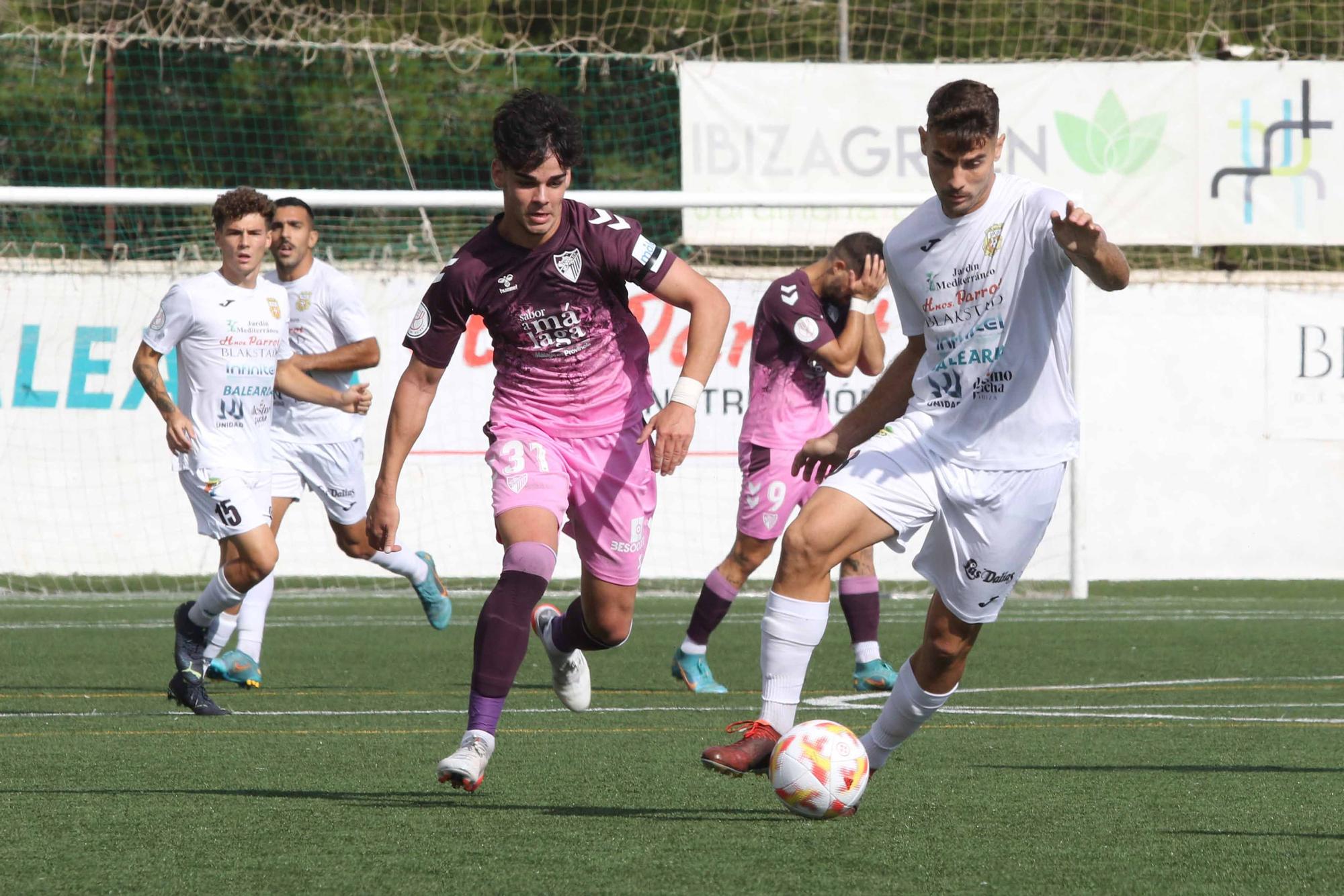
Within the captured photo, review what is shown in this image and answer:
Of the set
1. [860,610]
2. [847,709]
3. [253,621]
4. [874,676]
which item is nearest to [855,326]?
[860,610]

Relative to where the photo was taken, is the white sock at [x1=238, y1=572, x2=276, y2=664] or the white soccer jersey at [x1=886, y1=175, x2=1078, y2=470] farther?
the white sock at [x1=238, y1=572, x2=276, y2=664]

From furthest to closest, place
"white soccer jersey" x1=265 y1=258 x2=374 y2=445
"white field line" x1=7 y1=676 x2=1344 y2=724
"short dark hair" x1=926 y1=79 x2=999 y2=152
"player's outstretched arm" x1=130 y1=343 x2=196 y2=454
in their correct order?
"white soccer jersey" x1=265 y1=258 x2=374 y2=445, "player's outstretched arm" x1=130 y1=343 x2=196 y2=454, "white field line" x1=7 y1=676 x2=1344 y2=724, "short dark hair" x1=926 y1=79 x2=999 y2=152

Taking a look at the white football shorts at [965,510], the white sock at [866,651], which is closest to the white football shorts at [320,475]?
the white sock at [866,651]

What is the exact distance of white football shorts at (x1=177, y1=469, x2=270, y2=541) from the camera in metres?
8.21

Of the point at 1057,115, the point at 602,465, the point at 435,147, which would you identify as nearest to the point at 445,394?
the point at 435,147

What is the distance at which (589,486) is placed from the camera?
235 inches

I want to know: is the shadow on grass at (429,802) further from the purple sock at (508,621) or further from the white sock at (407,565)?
the white sock at (407,565)

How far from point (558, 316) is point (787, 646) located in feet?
4.27

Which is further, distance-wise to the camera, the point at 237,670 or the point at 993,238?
the point at 237,670

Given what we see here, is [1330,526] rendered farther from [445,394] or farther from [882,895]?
[882,895]

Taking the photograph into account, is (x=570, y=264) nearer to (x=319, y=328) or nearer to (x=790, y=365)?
(x=790, y=365)

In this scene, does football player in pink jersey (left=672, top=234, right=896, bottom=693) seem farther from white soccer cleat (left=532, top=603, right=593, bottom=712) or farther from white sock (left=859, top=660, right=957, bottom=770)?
white sock (left=859, top=660, right=957, bottom=770)

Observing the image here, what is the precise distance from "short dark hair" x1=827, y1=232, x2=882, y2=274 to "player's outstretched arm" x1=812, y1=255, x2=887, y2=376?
2 centimetres

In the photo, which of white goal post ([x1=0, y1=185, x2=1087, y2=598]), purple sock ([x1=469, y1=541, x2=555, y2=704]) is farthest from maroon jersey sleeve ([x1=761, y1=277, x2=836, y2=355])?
purple sock ([x1=469, y1=541, x2=555, y2=704])
